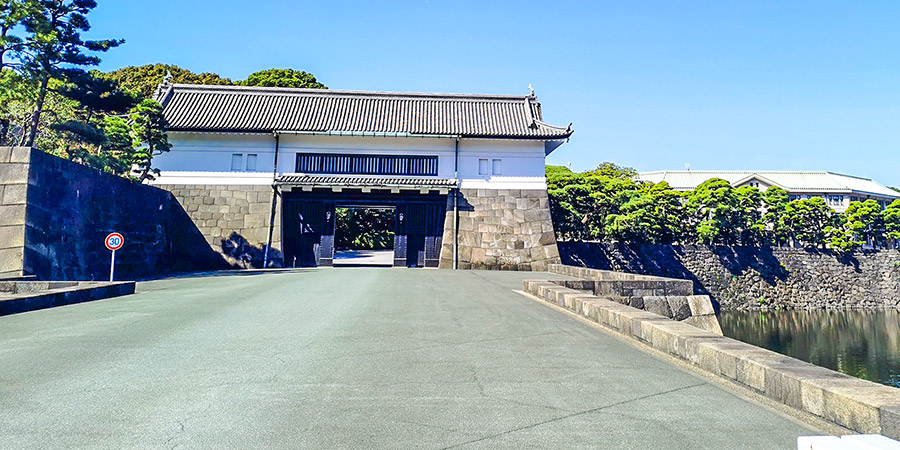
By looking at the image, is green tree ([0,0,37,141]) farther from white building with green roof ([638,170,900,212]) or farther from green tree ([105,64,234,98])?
white building with green roof ([638,170,900,212])

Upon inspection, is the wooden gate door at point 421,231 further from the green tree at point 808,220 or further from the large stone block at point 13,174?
the green tree at point 808,220

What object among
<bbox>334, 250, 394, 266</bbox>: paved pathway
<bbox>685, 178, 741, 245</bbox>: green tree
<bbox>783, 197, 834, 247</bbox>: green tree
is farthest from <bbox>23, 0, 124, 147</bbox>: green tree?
<bbox>783, 197, 834, 247</bbox>: green tree

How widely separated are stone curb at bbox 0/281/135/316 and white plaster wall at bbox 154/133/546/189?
436 inches

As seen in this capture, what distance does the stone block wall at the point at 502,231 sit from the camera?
1961 cm

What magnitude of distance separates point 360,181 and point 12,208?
10.4 m

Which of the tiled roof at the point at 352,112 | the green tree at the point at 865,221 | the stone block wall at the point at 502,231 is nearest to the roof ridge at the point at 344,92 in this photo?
the tiled roof at the point at 352,112

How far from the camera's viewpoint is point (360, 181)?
1906 cm

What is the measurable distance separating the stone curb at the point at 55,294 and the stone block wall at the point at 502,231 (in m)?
12.1

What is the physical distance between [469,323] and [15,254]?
9511 mm

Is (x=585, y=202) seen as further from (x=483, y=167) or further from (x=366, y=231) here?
(x=366, y=231)

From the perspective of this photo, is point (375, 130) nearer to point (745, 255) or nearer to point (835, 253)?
point (745, 255)

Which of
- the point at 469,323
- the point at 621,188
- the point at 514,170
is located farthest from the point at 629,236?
the point at 469,323

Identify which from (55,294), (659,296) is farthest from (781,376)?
(55,294)

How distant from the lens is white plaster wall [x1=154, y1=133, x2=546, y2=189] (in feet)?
63.9
